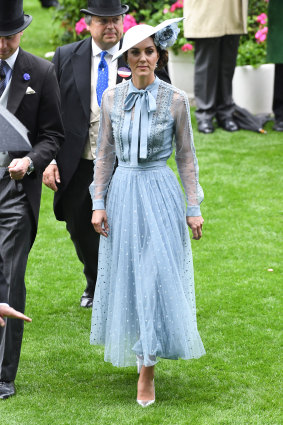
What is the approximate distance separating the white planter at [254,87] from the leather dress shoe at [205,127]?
85 centimetres

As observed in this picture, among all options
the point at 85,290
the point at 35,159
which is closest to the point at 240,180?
the point at 85,290

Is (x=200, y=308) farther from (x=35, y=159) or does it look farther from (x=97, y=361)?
(x=35, y=159)

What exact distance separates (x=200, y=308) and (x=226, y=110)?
4.64 meters

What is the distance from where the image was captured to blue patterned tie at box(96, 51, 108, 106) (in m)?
6.52

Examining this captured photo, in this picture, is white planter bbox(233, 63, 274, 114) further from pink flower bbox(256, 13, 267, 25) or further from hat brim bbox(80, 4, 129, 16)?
hat brim bbox(80, 4, 129, 16)

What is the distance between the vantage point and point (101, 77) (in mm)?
6531

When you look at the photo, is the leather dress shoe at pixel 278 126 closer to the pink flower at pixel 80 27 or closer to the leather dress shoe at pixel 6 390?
the pink flower at pixel 80 27

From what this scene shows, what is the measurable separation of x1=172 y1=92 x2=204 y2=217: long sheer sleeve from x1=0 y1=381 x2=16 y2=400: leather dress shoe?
53.9 inches

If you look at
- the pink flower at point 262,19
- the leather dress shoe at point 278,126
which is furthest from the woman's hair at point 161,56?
the pink flower at point 262,19

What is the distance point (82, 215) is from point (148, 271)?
1.57 metres

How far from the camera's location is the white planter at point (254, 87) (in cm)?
1177

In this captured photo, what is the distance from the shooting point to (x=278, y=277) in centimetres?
746

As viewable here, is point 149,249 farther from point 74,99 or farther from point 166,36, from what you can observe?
point 74,99

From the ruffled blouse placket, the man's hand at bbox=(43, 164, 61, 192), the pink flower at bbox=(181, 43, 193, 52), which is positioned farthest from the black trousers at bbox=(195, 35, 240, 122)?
the ruffled blouse placket
